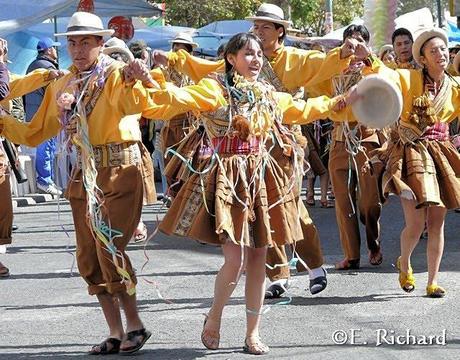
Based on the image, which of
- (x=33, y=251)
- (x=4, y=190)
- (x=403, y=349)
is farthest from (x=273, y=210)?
(x=33, y=251)

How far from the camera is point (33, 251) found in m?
11.7

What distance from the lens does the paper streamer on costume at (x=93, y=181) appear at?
6754 mm

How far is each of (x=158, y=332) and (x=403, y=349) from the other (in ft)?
5.17

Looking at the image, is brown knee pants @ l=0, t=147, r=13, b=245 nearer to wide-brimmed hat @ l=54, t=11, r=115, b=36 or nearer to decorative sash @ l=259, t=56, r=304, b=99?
decorative sash @ l=259, t=56, r=304, b=99

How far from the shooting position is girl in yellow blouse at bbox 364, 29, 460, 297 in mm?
8289

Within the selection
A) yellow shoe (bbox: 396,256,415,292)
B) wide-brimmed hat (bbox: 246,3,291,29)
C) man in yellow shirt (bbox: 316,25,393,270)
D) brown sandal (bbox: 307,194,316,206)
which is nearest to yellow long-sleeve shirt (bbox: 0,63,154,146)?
wide-brimmed hat (bbox: 246,3,291,29)

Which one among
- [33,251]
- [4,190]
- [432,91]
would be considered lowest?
[33,251]

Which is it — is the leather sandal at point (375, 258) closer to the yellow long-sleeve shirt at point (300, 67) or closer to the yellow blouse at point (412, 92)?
the yellow blouse at point (412, 92)

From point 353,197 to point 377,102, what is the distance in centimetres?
316

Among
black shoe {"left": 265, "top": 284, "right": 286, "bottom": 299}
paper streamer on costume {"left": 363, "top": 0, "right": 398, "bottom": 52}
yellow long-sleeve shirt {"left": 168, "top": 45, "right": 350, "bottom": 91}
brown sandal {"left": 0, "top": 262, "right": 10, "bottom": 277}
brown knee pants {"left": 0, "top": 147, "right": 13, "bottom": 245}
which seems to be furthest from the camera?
paper streamer on costume {"left": 363, "top": 0, "right": 398, "bottom": 52}

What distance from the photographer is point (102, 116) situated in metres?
6.79

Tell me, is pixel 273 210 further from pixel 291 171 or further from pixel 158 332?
pixel 158 332

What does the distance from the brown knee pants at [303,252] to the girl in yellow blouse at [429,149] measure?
612 mm

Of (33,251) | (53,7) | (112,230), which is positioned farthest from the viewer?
(53,7)
